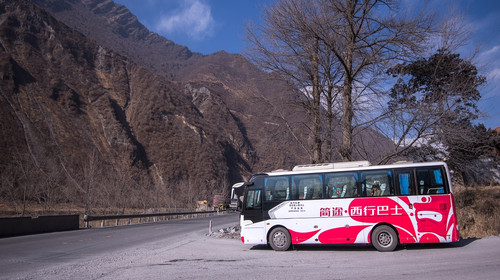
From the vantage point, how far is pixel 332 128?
16.5 m

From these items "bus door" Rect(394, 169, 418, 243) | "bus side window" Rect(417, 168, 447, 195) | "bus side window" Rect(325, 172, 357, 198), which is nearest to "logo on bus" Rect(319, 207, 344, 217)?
"bus side window" Rect(325, 172, 357, 198)

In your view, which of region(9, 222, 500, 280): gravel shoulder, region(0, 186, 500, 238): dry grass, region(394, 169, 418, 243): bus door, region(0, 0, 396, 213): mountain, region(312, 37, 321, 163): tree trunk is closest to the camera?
region(9, 222, 500, 280): gravel shoulder

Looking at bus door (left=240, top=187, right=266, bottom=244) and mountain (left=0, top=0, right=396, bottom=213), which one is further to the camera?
mountain (left=0, top=0, right=396, bottom=213)

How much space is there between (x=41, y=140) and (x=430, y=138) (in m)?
68.6

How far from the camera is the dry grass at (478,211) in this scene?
1573cm

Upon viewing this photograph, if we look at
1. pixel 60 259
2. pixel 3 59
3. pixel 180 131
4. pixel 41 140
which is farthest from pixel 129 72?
pixel 60 259

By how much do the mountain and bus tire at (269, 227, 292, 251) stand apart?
17.9 meters

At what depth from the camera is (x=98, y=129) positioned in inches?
3442

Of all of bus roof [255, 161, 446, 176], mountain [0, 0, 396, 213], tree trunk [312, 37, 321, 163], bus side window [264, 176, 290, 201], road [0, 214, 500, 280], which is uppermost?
mountain [0, 0, 396, 213]

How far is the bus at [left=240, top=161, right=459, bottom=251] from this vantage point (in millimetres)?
11859

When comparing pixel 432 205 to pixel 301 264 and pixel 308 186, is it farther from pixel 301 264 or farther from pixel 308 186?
pixel 301 264

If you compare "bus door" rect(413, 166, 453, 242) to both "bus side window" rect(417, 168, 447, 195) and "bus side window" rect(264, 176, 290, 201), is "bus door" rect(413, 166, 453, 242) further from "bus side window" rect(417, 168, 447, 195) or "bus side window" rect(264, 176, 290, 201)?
"bus side window" rect(264, 176, 290, 201)

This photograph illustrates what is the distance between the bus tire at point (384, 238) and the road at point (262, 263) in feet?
0.92

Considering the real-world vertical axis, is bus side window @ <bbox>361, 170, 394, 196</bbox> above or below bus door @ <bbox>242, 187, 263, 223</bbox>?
above
